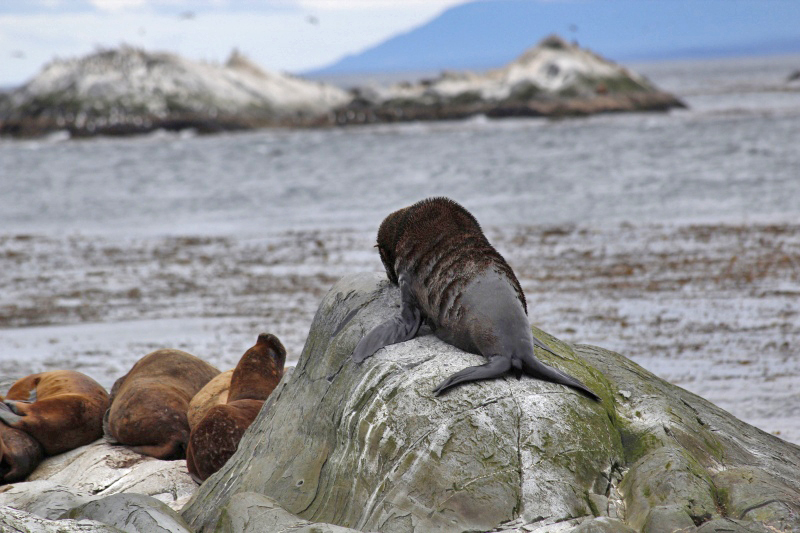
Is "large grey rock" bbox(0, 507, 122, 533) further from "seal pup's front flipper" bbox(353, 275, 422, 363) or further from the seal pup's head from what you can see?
the seal pup's head

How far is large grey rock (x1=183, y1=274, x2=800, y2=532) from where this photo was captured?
468 centimetres

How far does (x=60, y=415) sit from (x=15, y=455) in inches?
19.1

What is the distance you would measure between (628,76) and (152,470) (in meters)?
63.5

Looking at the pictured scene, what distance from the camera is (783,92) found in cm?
7712

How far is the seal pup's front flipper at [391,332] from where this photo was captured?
5.70 metres

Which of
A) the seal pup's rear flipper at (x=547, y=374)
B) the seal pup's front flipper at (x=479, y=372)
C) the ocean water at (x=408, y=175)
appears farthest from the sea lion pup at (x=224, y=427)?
the ocean water at (x=408, y=175)

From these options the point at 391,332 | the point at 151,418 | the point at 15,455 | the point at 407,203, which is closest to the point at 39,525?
the point at 391,332

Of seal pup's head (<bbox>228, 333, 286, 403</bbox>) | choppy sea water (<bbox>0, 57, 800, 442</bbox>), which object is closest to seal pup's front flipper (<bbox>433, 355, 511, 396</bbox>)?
seal pup's head (<bbox>228, 333, 286, 403</bbox>)

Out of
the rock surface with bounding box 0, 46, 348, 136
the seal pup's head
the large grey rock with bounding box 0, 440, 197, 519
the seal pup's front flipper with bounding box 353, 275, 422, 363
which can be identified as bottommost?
the large grey rock with bounding box 0, 440, 197, 519

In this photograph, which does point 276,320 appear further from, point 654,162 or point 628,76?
point 628,76

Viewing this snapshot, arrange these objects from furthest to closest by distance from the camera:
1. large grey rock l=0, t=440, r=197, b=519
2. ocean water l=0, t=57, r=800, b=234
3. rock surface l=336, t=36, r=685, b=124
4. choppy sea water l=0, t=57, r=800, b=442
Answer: rock surface l=336, t=36, r=685, b=124, ocean water l=0, t=57, r=800, b=234, choppy sea water l=0, t=57, r=800, b=442, large grey rock l=0, t=440, r=197, b=519

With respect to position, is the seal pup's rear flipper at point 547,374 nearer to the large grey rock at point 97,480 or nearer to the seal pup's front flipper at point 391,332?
the seal pup's front flipper at point 391,332

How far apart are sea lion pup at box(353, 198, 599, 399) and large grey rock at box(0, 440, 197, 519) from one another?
2053mm

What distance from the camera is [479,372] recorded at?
518 cm
